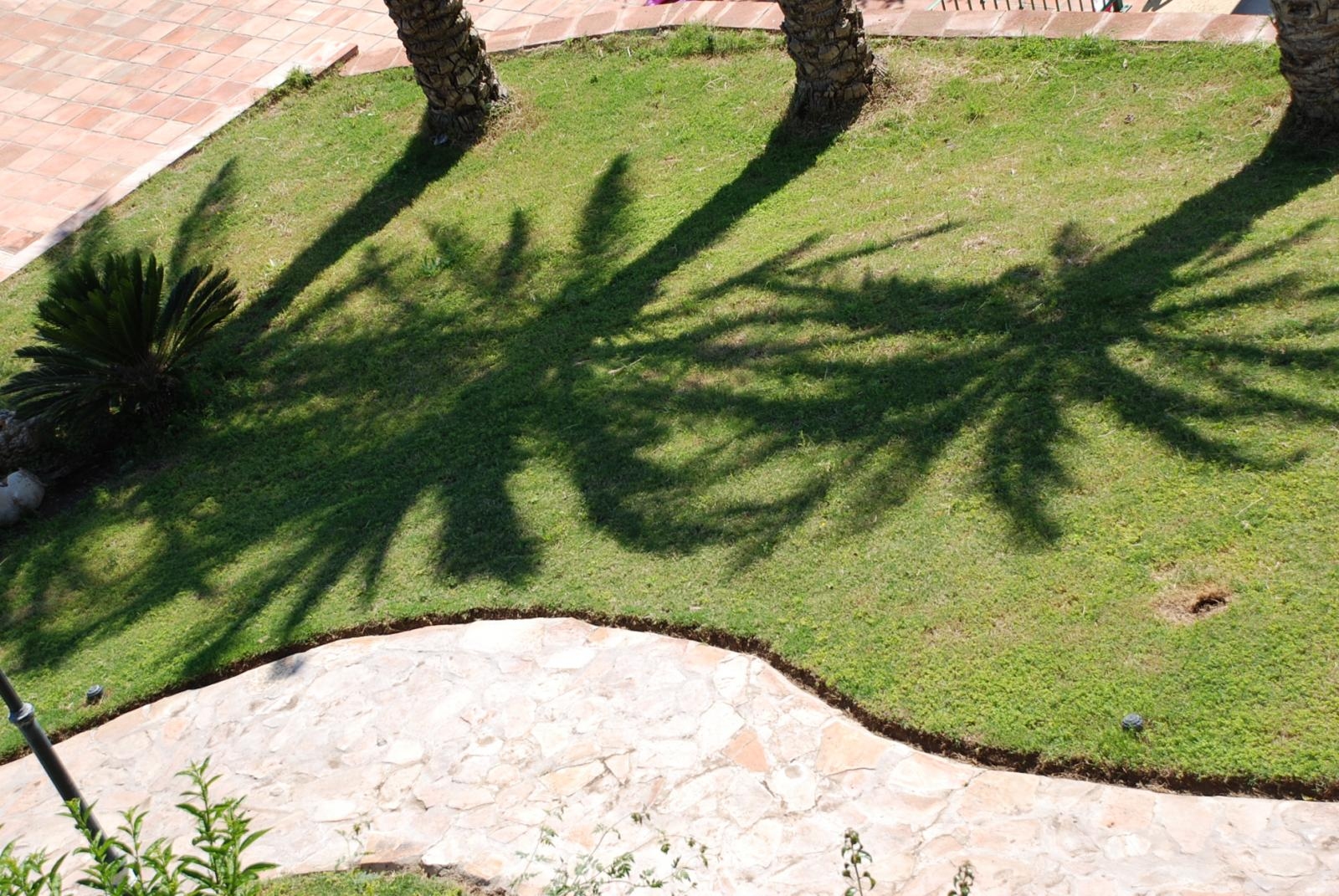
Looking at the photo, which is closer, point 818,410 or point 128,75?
point 818,410

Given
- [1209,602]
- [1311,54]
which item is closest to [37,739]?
[1209,602]

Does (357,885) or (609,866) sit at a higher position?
(357,885)

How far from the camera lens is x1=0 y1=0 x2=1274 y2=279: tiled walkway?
1093 cm

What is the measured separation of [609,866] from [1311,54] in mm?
6628

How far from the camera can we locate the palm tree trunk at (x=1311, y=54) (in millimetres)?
7688

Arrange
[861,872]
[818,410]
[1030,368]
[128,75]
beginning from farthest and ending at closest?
[128,75] → [818,410] → [1030,368] → [861,872]

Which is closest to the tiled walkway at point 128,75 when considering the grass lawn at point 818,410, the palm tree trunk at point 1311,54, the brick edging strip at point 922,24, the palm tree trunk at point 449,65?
the brick edging strip at point 922,24

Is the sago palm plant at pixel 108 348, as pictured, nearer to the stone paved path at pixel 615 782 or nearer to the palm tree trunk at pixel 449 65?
the stone paved path at pixel 615 782

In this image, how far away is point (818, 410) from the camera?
7047 millimetres

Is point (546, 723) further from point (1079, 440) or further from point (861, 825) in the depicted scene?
point (1079, 440)

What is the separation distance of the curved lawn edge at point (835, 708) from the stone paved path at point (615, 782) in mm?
59

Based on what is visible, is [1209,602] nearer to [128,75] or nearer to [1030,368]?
[1030,368]

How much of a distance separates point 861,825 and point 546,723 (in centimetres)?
154

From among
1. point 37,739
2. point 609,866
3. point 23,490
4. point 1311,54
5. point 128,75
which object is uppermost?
point 128,75
